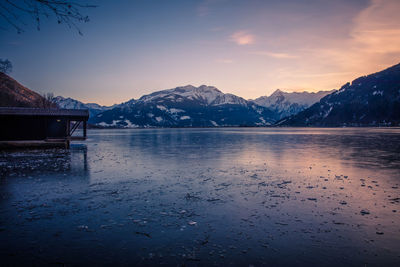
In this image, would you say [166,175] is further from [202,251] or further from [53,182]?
[202,251]

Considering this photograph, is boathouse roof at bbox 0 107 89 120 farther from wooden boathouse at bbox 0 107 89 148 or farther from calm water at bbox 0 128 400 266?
calm water at bbox 0 128 400 266

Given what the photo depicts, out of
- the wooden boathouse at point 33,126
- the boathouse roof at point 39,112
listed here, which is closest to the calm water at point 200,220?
the wooden boathouse at point 33,126

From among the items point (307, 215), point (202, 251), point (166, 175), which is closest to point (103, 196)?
point (166, 175)

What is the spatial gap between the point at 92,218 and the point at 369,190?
16323mm

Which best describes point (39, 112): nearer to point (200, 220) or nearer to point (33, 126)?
point (33, 126)

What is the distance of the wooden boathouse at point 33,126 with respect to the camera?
44156mm

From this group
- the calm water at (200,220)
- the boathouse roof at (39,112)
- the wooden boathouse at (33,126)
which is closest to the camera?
the calm water at (200,220)

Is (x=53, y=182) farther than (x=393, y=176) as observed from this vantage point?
No

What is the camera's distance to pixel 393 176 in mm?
19781

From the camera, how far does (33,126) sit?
166 feet

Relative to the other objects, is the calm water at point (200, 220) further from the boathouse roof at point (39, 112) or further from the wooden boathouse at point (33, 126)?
the boathouse roof at point (39, 112)

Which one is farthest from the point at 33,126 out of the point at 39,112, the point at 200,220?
the point at 200,220

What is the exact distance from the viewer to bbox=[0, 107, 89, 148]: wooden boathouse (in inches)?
1738

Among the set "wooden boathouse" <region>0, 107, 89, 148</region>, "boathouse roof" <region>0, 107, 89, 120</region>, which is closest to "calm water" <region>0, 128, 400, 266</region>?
"wooden boathouse" <region>0, 107, 89, 148</region>
